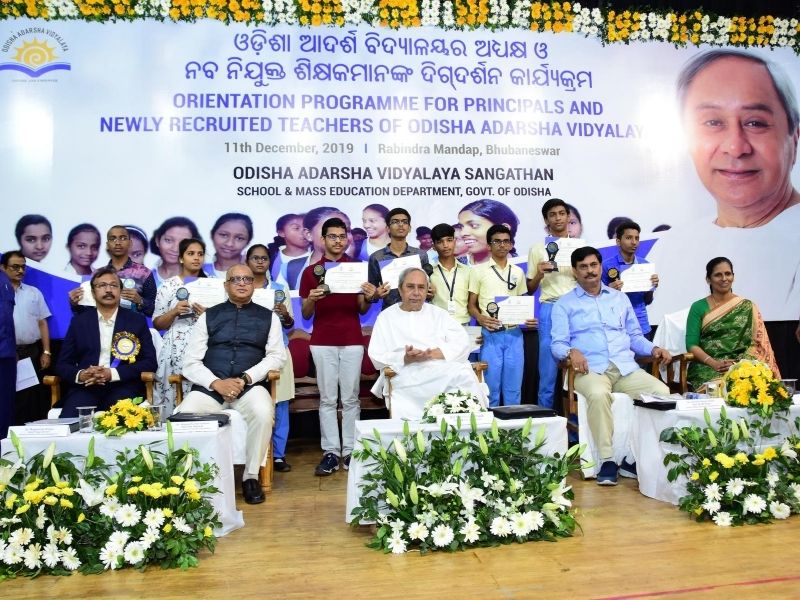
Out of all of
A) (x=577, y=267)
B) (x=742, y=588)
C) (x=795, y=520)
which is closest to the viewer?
(x=742, y=588)

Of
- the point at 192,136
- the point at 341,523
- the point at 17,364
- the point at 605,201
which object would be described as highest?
the point at 192,136

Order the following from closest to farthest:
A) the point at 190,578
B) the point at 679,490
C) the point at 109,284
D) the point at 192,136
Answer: the point at 190,578 < the point at 679,490 < the point at 109,284 < the point at 192,136

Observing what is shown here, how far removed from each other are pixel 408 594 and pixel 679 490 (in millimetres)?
1795

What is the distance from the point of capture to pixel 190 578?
9.64 feet

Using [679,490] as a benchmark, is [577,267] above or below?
above

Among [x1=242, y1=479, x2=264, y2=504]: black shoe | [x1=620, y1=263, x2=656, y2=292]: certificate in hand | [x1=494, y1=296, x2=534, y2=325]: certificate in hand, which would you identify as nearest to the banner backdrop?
[x1=620, y1=263, x2=656, y2=292]: certificate in hand

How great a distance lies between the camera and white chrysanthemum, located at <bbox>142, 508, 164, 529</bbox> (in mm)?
2979

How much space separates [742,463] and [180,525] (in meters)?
2.57

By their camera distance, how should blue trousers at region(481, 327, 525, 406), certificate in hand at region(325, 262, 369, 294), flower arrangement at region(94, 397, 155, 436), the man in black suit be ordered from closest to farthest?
flower arrangement at region(94, 397, 155, 436) → the man in black suit → certificate in hand at region(325, 262, 369, 294) → blue trousers at region(481, 327, 525, 406)

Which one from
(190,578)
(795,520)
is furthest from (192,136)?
(795,520)

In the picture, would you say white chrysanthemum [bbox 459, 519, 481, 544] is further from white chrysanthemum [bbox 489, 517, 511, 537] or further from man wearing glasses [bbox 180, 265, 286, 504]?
man wearing glasses [bbox 180, 265, 286, 504]

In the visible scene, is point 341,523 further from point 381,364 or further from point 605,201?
point 605,201

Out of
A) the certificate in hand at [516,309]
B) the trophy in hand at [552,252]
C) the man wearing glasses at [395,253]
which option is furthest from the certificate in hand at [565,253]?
the man wearing glasses at [395,253]

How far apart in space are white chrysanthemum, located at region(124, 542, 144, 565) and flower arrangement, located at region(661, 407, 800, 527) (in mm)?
2450
